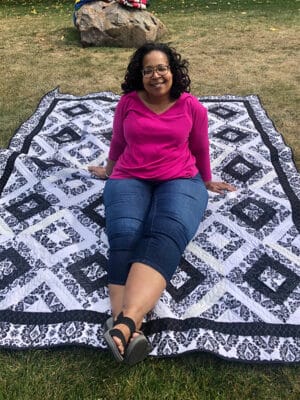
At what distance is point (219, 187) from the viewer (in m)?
3.11

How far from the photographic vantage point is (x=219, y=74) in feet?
18.5

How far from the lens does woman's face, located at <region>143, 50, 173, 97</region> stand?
2.48 meters

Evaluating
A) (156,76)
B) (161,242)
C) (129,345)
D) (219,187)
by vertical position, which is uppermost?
(156,76)

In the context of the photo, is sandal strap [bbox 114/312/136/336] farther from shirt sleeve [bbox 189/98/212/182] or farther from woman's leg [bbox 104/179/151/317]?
shirt sleeve [bbox 189/98/212/182]

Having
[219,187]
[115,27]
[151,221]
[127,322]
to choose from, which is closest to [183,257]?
[151,221]

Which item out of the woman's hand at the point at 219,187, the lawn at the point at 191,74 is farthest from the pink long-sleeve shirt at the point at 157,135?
the lawn at the point at 191,74

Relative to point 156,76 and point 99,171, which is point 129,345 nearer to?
point 156,76

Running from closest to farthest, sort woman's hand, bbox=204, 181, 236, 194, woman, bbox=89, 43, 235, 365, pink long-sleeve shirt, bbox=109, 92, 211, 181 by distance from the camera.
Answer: woman, bbox=89, 43, 235, 365
pink long-sleeve shirt, bbox=109, 92, 211, 181
woman's hand, bbox=204, 181, 236, 194

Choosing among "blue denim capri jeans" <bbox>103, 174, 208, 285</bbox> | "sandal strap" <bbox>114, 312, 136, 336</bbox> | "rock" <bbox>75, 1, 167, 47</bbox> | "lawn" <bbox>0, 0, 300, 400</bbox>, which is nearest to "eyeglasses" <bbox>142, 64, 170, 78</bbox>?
"blue denim capri jeans" <bbox>103, 174, 208, 285</bbox>

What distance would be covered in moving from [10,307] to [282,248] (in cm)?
Answer: 166

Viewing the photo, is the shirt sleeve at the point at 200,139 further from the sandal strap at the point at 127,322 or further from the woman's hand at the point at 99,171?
the sandal strap at the point at 127,322

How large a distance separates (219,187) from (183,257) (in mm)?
707

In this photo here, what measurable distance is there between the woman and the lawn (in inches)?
12.3

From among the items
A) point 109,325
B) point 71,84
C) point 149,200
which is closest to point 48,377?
point 109,325
